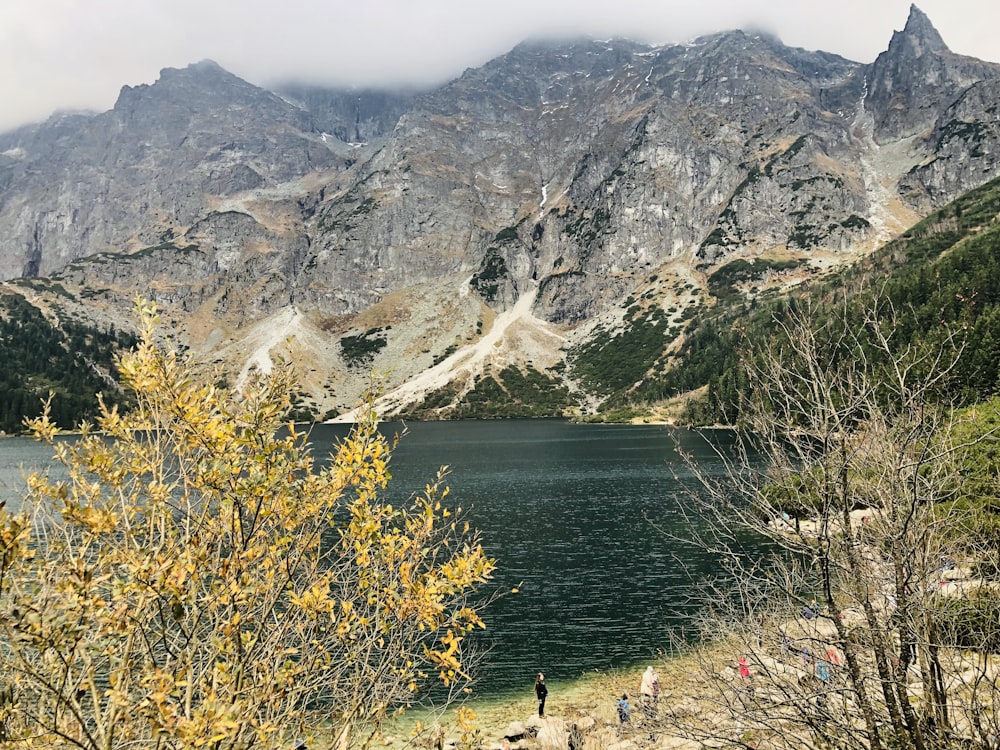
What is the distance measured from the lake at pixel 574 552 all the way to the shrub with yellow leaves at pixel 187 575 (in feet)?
3.58

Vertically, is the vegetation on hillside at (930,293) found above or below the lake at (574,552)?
above

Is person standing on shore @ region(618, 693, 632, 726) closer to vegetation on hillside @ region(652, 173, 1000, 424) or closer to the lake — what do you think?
the lake

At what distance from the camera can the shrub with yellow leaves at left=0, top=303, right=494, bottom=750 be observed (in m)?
4.04

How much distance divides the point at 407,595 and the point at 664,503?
6153 cm

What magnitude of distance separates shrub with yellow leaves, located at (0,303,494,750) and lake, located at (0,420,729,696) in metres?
1.09

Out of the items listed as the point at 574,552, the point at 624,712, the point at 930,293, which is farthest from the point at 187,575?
the point at 930,293

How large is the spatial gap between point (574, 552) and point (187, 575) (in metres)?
46.8

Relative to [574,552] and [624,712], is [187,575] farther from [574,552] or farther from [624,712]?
[574,552]

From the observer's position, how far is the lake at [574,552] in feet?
100

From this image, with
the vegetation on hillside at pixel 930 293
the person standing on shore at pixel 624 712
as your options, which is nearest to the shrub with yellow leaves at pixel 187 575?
the person standing on shore at pixel 624 712

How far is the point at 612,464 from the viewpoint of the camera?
313 feet

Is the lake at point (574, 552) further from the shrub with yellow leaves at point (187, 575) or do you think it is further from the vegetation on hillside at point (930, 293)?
the vegetation on hillside at point (930, 293)

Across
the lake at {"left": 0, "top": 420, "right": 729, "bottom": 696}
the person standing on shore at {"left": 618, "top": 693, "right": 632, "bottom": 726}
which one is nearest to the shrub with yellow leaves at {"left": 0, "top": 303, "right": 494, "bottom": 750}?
the lake at {"left": 0, "top": 420, "right": 729, "bottom": 696}

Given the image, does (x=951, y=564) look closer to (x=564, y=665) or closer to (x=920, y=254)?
(x=564, y=665)
